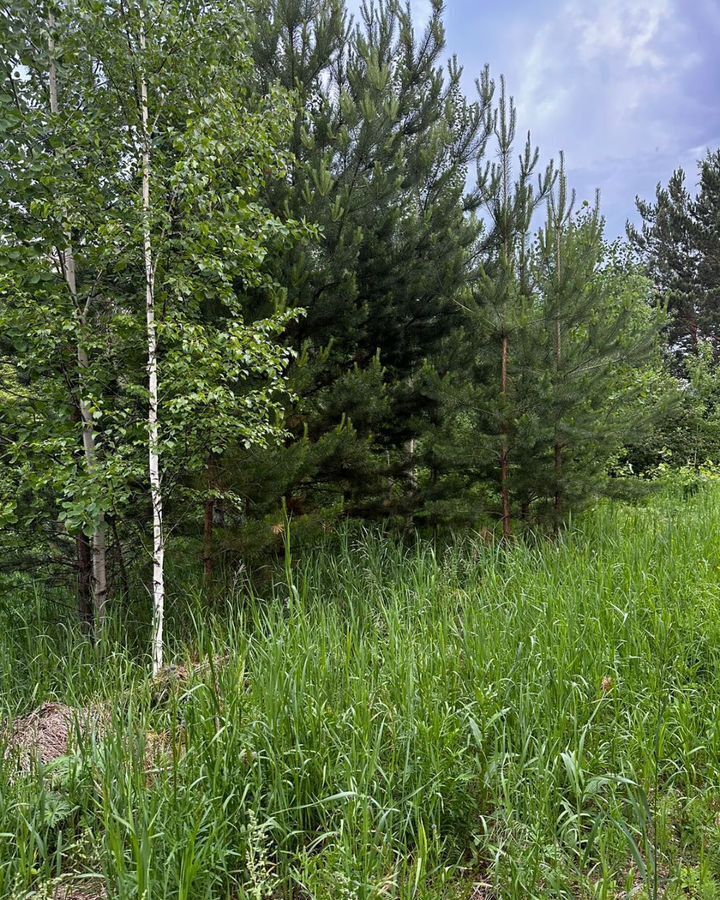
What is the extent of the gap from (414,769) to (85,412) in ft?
9.60

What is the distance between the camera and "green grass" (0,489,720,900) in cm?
157

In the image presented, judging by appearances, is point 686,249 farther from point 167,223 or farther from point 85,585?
point 85,585

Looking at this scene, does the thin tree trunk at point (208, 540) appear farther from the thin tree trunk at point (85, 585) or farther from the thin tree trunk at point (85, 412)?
the thin tree trunk at point (85, 585)

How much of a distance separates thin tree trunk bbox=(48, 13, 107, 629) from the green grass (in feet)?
2.18

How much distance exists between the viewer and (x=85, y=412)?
3.55m

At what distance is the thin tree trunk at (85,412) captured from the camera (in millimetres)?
3375

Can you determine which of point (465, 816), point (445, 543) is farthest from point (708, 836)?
point (445, 543)

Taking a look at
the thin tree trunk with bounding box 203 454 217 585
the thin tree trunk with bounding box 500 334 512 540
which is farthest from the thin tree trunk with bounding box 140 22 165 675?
the thin tree trunk with bounding box 500 334 512 540

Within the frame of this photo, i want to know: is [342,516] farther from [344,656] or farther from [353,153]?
[353,153]

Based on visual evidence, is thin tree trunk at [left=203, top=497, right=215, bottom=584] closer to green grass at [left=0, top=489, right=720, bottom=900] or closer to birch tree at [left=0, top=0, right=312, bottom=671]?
birch tree at [left=0, top=0, right=312, bottom=671]

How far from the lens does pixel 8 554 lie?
154 inches

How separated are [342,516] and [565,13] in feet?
20.5

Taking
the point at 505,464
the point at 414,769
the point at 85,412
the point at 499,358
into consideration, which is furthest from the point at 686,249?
the point at 414,769

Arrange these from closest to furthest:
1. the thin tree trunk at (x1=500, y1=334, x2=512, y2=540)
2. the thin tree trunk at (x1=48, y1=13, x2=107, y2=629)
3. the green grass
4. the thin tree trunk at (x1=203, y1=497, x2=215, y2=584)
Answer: the green grass < the thin tree trunk at (x1=48, y1=13, x2=107, y2=629) < the thin tree trunk at (x1=203, y1=497, x2=215, y2=584) < the thin tree trunk at (x1=500, y1=334, x2=512, y2=540)
